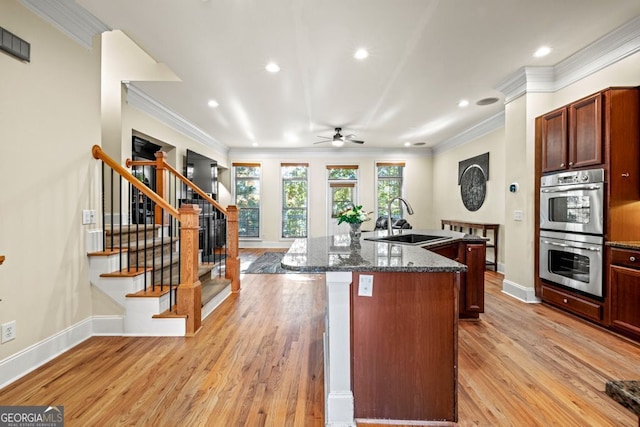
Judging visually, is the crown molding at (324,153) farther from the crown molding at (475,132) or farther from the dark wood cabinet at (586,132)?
the dark wood cabinet at (586,132)

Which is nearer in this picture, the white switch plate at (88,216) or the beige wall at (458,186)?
the white switch plate at (88,216)

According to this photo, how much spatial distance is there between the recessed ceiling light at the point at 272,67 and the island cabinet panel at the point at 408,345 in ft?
9.43

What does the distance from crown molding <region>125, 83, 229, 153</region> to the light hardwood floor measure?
3341mm

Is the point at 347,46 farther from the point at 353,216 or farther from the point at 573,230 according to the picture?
the point at 573,230

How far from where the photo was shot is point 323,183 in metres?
8.25

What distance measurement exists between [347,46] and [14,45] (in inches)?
104

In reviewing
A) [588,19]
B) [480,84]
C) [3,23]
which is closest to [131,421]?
[3,23]

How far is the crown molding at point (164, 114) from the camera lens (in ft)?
13.7

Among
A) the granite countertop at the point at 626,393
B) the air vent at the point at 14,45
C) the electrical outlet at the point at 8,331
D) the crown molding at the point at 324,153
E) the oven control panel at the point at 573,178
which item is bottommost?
the electrical outlet at the point at 8,331

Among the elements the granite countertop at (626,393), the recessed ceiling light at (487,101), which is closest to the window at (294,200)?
the recessed ceiling light at (487,101)

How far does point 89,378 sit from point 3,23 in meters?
2.44

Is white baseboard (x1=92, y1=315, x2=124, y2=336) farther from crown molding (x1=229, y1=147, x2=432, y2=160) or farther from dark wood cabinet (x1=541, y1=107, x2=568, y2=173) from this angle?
crown molding (x1=229, y1=147, x2=432, y2=160)

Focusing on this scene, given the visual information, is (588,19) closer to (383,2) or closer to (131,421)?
(383,2)

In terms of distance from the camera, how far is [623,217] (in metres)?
2.71
